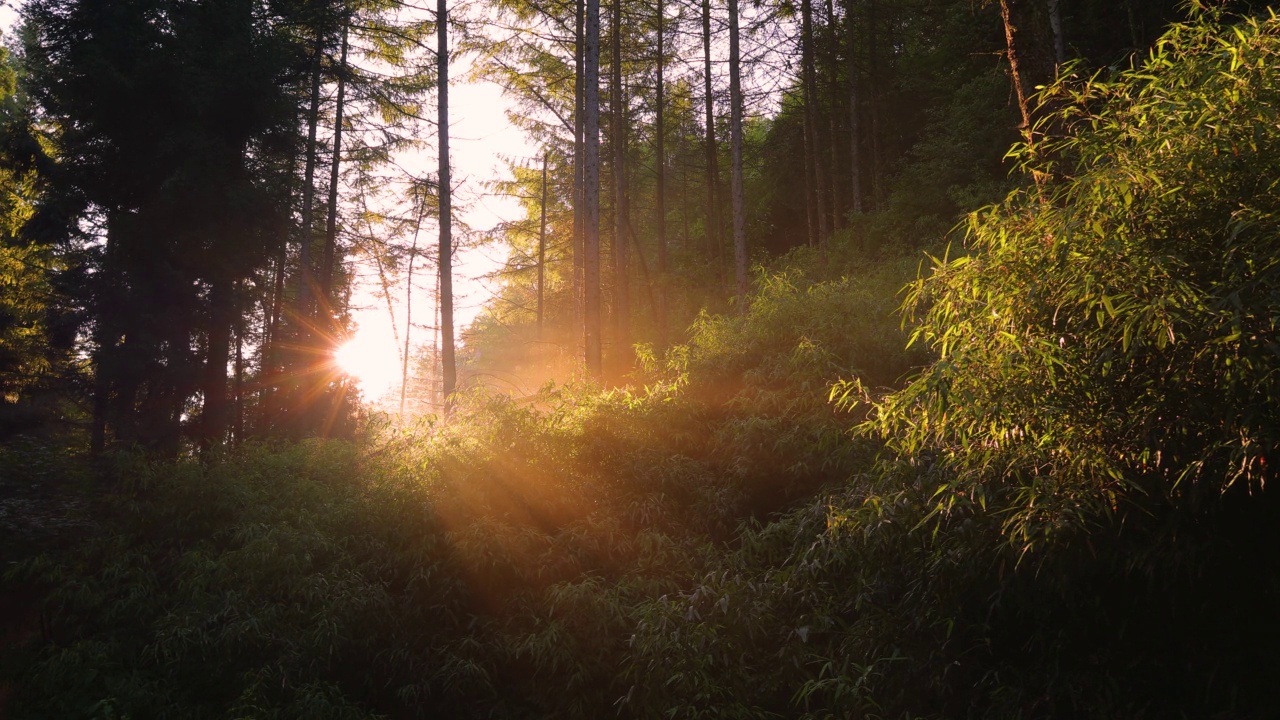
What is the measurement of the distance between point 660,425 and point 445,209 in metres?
8.79

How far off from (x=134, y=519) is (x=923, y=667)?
8.15 m

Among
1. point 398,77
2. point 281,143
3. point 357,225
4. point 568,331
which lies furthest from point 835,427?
point 568,331

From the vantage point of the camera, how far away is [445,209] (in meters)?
14.9

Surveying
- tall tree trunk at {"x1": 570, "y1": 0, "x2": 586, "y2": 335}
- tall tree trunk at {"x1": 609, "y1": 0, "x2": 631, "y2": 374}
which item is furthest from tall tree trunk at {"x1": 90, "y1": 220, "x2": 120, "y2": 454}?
tall tree trunk at {"x1": 609, "y1": 0, "x2": 631, "y2": 374}

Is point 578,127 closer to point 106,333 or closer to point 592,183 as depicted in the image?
point 592,183

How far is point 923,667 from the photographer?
14.0 feet

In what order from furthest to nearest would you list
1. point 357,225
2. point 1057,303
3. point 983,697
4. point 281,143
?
point 357,225 → point 281,143 → point 983,697 → point 1057,303

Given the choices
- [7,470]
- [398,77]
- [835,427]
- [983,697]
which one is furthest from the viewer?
[398,77]

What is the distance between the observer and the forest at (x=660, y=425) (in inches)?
135

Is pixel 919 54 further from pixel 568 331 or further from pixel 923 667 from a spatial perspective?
pixel 923 667

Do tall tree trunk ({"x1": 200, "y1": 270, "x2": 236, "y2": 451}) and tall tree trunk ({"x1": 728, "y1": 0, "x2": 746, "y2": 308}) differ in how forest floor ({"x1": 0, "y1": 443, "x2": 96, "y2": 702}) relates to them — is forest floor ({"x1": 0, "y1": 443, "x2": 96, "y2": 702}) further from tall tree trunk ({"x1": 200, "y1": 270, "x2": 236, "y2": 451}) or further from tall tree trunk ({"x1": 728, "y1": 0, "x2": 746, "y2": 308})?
tall tree trunk ({"x1": 728, "y1": 0, "x2": 746, "y2": 308})

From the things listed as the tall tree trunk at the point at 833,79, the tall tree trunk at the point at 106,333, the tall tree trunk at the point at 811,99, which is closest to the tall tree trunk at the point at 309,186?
the tall tree trunk at the point at 106,333

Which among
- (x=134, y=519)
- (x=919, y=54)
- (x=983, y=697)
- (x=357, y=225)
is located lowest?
(x=983, y=697)

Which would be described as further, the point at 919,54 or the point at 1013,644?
the point at 919,54
